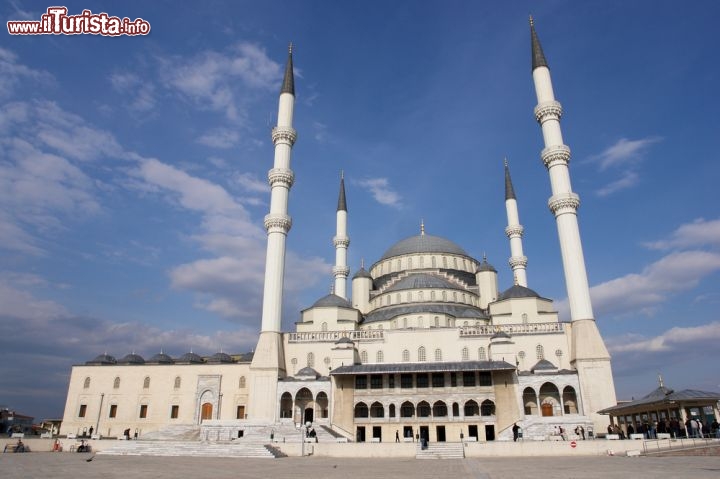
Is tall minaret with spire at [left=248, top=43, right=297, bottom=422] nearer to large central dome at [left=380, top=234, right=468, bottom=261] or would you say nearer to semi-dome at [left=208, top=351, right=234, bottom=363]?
semi-dome at [left=208, top=351, right=234, bottom=363]

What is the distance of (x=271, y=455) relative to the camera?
2356cm

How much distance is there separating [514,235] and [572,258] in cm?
1536

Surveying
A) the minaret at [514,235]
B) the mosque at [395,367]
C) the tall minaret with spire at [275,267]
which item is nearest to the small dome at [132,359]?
the mosque at [395,367]

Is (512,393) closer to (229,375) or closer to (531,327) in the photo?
(531,327)

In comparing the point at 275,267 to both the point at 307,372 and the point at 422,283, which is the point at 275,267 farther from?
the point at 422,283

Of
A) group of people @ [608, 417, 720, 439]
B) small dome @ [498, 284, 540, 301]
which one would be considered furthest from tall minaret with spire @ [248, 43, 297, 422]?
group of people @ [608, 417, 720, 439]

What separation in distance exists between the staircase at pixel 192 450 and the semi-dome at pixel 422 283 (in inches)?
873

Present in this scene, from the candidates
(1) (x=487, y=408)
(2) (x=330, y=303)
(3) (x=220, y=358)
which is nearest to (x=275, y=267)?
(2) (x=330, y=303)

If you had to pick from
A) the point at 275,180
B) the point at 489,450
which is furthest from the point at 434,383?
the point at 275,180

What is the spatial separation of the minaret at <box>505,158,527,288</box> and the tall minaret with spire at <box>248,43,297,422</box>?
2257 cm

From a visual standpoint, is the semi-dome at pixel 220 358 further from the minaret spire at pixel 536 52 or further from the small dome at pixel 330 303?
the minaret spire at pixel 536 52

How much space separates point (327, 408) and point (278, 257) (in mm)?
11954

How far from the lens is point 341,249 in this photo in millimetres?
52844

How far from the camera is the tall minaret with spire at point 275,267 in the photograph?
3541 centimetres
